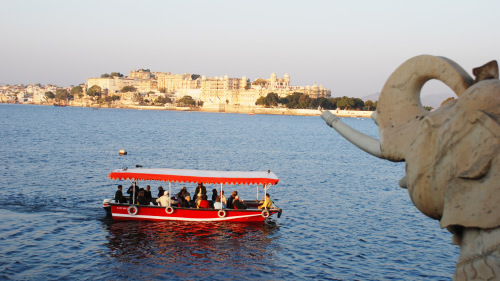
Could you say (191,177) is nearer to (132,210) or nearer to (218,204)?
(218,204)

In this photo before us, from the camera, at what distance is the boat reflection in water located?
16.4 metres

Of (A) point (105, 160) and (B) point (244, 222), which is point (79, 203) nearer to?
(B) point (244, 222)

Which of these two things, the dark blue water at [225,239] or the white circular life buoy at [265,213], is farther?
the white circular life buoy at [265,213]

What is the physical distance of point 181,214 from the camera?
2195 centimetres

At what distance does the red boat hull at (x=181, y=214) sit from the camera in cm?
2189

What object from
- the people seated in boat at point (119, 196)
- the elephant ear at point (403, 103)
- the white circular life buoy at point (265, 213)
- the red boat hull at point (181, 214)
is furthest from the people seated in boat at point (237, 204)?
the elephant ear at point (403, 103)

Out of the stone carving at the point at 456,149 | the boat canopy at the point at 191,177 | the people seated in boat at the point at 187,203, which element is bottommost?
the people seated in boat at the point at 187,203

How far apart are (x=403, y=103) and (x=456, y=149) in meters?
0.81

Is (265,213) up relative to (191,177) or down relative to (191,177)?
down

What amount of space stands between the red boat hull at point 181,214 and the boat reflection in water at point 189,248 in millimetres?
247

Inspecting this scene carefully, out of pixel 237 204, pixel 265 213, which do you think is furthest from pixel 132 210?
pixel 265 213

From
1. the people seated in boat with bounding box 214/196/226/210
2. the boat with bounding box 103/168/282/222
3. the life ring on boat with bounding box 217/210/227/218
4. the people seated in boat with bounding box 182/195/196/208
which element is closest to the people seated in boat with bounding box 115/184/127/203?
the boat with bounding box 103/168/282/222

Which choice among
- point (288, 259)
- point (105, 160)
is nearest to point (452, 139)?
point (288, 259)

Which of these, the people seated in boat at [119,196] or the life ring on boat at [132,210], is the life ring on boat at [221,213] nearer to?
the life ring on boat at [132,210]
